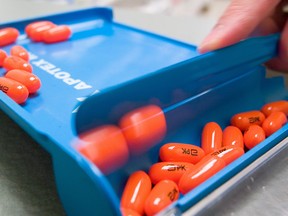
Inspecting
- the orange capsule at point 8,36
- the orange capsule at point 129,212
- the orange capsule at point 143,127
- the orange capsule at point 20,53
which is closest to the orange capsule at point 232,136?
the orange capsule at point 143,127

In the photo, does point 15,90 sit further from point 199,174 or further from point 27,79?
point 199,174

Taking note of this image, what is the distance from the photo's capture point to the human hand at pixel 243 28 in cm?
65

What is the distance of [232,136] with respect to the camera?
61 cm

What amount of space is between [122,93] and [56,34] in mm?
446

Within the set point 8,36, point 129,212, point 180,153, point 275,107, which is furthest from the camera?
point 8,36

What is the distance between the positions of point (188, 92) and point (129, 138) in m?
0.17

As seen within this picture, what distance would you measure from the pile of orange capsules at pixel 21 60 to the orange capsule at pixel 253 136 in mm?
380

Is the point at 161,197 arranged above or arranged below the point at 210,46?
below

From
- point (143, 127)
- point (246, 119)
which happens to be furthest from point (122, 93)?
point (246, 119)

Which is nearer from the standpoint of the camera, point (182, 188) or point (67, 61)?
point (182, 188)

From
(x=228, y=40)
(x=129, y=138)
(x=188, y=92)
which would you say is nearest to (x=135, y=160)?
(x=129, y=138)

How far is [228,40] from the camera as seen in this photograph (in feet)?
2.15

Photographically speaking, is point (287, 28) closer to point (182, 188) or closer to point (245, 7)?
point (245, 7)

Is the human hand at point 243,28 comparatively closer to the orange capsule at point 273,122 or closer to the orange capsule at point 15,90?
the orange capsule at point 273,122
